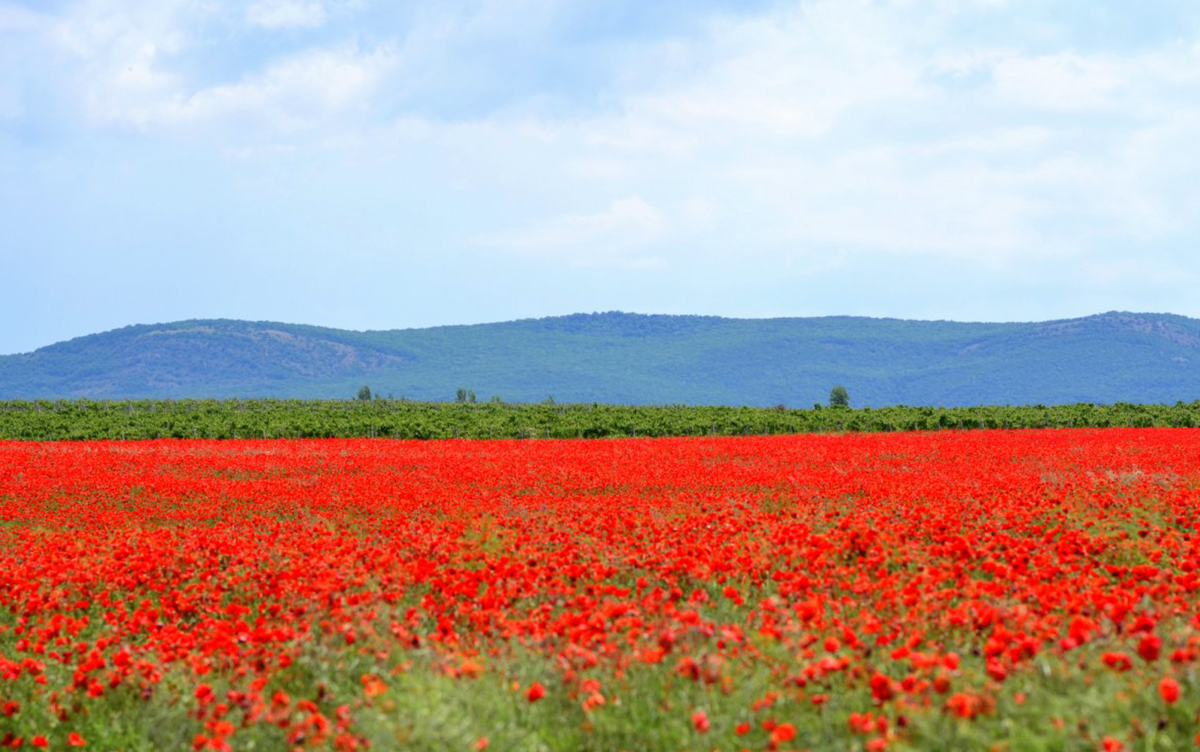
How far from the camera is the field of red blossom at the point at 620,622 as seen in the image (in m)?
5.74

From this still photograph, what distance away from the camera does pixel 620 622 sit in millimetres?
7016

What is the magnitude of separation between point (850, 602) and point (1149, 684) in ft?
8.77

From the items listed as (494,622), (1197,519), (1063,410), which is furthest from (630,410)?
(494,622)

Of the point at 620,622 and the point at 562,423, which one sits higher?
the point at 562,423

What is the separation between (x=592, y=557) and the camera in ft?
34.5

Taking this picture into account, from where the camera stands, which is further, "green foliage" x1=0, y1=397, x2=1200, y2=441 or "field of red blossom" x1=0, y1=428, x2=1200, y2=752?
"green foliage" x1=0, y1=397, x2=1200, y2=441

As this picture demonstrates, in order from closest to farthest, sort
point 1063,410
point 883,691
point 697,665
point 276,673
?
1. point 883,691
2. point 697,665
3. point 276,673
4. point 1063,410

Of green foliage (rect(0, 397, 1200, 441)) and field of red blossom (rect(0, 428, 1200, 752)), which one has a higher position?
green foliage (rect(0, 397, 1200, 441))

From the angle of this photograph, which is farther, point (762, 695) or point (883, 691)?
point (762, 695)

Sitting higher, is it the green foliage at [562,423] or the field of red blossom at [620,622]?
the green foliage at [562,423]

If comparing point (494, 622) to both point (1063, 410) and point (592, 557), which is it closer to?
point (592, 557)

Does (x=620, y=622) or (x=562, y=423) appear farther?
(x=562, y=423)

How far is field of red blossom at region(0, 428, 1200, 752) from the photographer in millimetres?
5742

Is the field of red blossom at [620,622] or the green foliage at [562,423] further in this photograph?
the green foliage at [562,423]
